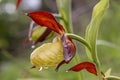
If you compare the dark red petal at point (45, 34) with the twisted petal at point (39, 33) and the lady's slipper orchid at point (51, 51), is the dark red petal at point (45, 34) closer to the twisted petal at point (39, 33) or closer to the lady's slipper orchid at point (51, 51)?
the twisted petal at point (39, 33)

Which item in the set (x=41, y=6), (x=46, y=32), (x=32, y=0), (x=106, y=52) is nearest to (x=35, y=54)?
(x=46, y=32)

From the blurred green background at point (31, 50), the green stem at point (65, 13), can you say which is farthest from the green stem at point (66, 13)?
the blurred green background at point (31, 50)

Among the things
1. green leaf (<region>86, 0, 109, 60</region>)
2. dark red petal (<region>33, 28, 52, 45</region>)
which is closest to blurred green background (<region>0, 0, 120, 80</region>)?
dark red petal (<region>33, 28, 52, 45</region>)

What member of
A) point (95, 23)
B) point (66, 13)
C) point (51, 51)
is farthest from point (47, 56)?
point (66, 13)

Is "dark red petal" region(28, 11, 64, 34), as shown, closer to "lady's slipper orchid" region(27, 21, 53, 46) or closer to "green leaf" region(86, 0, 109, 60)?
"green leaf" region(86, 0, 109, 60)

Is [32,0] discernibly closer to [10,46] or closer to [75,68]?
[10,46]

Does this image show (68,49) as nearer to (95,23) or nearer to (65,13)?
(95,23)
